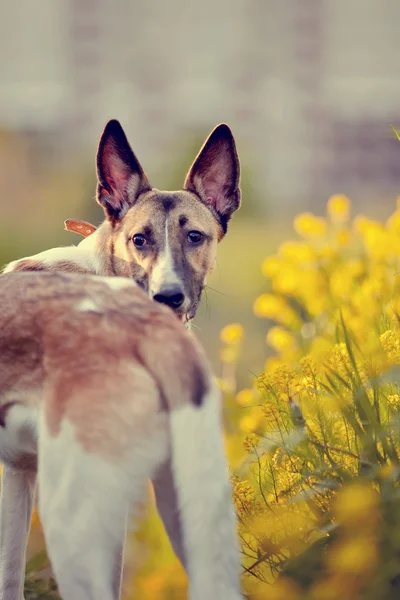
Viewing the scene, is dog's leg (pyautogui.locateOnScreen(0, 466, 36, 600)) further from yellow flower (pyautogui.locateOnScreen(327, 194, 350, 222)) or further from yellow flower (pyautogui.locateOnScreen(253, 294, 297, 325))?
yellow flower (pyautogui.locateOnScreen(327, 194, 350, 222))

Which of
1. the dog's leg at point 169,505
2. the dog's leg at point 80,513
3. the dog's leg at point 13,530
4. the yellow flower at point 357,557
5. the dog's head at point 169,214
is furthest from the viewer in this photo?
the dog's head at point 169,214

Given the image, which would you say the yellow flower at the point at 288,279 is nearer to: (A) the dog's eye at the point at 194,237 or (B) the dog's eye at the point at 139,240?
(A) the dog's eye at the point at 194,237

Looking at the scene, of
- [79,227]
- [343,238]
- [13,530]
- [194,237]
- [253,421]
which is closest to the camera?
[13,530]

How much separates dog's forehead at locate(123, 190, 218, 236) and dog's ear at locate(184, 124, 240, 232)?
0.08m

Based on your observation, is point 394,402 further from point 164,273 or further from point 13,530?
point 13,530

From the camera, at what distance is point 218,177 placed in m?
3.78

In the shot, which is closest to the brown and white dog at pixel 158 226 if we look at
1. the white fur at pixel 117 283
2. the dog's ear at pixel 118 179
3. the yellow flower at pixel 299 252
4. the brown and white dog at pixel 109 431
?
→ the dog's ear at pixel 118 179

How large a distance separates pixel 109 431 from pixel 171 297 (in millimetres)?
1245

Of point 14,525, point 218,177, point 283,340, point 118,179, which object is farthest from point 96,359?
point 283,340

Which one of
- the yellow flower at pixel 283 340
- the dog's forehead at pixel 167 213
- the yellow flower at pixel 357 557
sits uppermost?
the dog's forehead at pixel 167 213

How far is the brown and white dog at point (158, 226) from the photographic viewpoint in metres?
3.35

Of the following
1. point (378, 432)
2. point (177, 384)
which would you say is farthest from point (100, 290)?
point (378, 432)

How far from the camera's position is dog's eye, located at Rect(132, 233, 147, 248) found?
11.5 feet

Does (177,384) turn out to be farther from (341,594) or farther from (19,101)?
(19,101)
